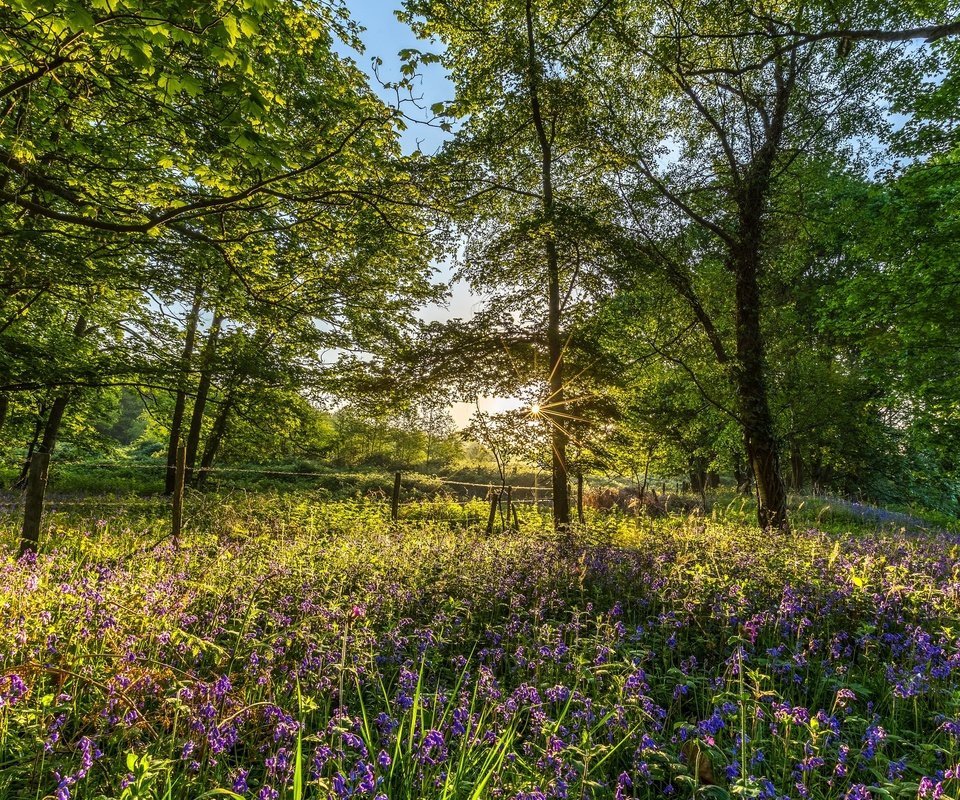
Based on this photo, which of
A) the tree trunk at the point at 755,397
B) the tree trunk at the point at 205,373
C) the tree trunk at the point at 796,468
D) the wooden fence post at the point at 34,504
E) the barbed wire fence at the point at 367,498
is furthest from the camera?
the tree trunk at the point at 796,468

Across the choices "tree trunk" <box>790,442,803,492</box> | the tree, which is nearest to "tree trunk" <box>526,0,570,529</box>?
the tree

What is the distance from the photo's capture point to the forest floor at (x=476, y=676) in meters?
2.29

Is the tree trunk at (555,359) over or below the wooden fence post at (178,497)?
over

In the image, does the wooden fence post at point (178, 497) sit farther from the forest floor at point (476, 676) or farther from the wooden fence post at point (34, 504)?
the wooden fence post at point (34, 504)

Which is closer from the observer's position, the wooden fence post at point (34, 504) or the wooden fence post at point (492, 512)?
the wooden fence post at point (34, 504)

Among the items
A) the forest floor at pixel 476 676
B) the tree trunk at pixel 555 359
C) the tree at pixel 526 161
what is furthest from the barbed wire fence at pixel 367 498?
the tree at pixel 526 161

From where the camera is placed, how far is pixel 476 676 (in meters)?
3.79

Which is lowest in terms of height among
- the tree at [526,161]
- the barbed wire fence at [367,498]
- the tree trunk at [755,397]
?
the barbed wire fence at [367,498]

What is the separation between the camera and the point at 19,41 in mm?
4410

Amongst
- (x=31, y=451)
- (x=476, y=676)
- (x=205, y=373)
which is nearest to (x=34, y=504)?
(x=476, y=676)

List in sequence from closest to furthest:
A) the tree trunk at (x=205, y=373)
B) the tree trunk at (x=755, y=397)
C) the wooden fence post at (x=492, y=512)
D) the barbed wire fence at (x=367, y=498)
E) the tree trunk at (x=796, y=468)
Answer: the barbed wire fence at (x=367, y=498), the tree trunk at (x=755, y=397), the tree trunk at (x=205, y=373), the wooden fence post at (x=492, y=512), the tree trunk at (x=796, y=468)

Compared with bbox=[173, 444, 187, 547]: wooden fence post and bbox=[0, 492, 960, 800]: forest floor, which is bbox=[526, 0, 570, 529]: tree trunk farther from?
bbox=[173, 444, 187, 547]: wooden fence post

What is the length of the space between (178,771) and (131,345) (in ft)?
43.8

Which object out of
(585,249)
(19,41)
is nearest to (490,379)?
(585,249)
